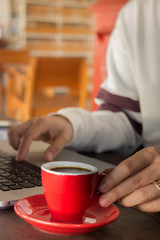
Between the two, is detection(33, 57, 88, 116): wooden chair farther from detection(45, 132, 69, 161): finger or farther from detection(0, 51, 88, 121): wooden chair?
detection(45, 132, 69, 161): finger

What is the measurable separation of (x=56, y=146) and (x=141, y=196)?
37 centimetres

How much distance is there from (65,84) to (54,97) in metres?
0.19

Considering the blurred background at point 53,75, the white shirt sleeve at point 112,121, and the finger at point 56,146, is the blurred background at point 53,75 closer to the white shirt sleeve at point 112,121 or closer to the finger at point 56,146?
the white shirt sleeve at point 112,121

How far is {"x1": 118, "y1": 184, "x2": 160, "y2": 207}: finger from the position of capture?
533mm

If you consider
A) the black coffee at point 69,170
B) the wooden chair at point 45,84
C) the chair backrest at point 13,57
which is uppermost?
the chair backrest at point 13,57

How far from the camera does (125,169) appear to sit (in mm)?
533

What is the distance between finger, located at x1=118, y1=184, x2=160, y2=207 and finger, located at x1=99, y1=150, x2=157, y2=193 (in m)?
0.03

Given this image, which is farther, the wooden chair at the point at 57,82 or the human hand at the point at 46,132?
the wooden chair at the point at 57,82

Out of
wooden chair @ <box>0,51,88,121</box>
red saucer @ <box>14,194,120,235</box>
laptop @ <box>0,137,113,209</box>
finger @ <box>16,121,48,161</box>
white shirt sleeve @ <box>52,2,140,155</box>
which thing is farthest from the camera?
wooden chair @ <box>0,51,88,121</box>

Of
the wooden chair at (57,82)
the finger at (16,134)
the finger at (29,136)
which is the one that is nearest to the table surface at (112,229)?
the finger at (29,136)

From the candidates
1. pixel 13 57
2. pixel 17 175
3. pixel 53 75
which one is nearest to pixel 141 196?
pixel 17 175

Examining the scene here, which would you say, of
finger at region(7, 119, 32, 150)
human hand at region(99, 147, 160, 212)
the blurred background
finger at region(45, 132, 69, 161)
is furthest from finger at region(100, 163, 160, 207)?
the blurred background

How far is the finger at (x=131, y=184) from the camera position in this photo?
0.50m

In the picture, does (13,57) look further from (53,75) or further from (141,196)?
(141,196)
